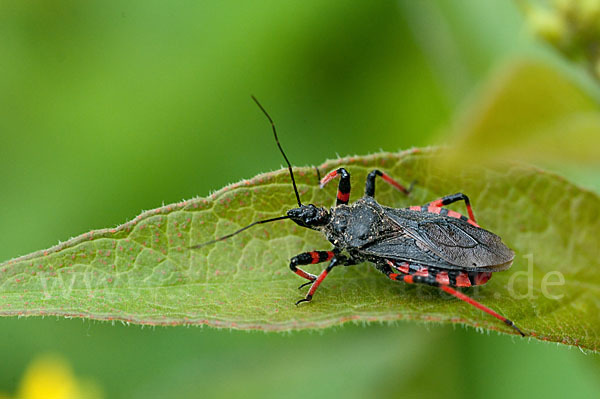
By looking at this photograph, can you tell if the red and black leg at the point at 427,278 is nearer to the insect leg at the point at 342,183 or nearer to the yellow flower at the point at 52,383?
the insect leg at the point at 342,183

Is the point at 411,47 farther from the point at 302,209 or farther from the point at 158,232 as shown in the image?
the point at 158,232

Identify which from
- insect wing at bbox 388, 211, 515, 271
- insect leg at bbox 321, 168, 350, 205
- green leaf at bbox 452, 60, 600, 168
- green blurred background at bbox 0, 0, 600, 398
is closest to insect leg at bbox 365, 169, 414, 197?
insect leg at bbox 321, 168, 350, 205

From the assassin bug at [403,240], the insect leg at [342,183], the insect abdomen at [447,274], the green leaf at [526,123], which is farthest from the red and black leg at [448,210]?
the green leaf at [526,123]

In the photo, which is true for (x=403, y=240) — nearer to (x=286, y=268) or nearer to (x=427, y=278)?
(x=427, y=278)

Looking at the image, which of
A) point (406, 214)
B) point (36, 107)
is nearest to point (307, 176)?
point (406, 214)

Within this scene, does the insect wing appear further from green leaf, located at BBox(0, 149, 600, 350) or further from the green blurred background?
the green blurred background

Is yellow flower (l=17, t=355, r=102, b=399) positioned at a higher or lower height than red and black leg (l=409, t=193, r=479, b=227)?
lower
